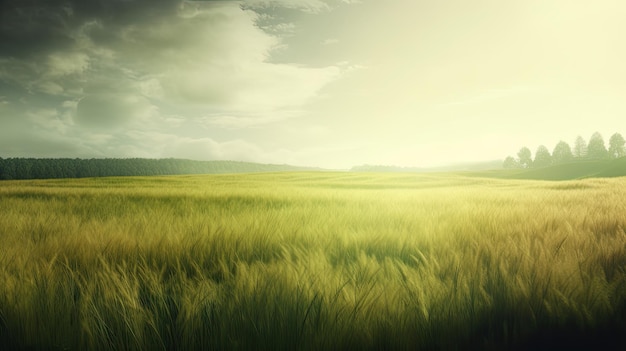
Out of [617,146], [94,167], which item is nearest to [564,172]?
[617,146]

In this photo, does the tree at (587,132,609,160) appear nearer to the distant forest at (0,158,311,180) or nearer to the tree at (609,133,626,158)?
the tree at (609,133,626,158)

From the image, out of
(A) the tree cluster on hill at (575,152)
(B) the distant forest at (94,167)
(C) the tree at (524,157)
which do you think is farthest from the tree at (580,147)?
(B) the distant forest at (94,167)

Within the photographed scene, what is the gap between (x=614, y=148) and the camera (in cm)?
7206

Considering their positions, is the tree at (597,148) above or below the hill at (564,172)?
above

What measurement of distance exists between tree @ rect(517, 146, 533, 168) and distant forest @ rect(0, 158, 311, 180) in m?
148

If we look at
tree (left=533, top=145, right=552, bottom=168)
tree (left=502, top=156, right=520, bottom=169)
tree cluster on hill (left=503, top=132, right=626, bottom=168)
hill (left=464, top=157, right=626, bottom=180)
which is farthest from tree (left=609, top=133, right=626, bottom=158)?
hill (left=464, top=157, right=626, bottom=180)

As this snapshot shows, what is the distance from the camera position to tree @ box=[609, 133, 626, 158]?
71.0m

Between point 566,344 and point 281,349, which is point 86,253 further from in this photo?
point 566,344

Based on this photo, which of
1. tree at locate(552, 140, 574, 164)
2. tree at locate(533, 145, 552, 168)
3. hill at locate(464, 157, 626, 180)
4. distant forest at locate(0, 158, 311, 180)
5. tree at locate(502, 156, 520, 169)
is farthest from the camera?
distant forest at locate(0, 158, 311, 180)

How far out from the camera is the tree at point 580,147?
79.8m

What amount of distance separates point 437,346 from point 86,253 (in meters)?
2.17

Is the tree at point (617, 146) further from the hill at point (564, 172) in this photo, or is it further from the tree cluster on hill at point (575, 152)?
the hill at point (564, 172)

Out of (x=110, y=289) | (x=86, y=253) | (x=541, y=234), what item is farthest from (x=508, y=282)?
(x=86, y=253)

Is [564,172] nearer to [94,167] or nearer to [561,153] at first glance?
[561,153]
